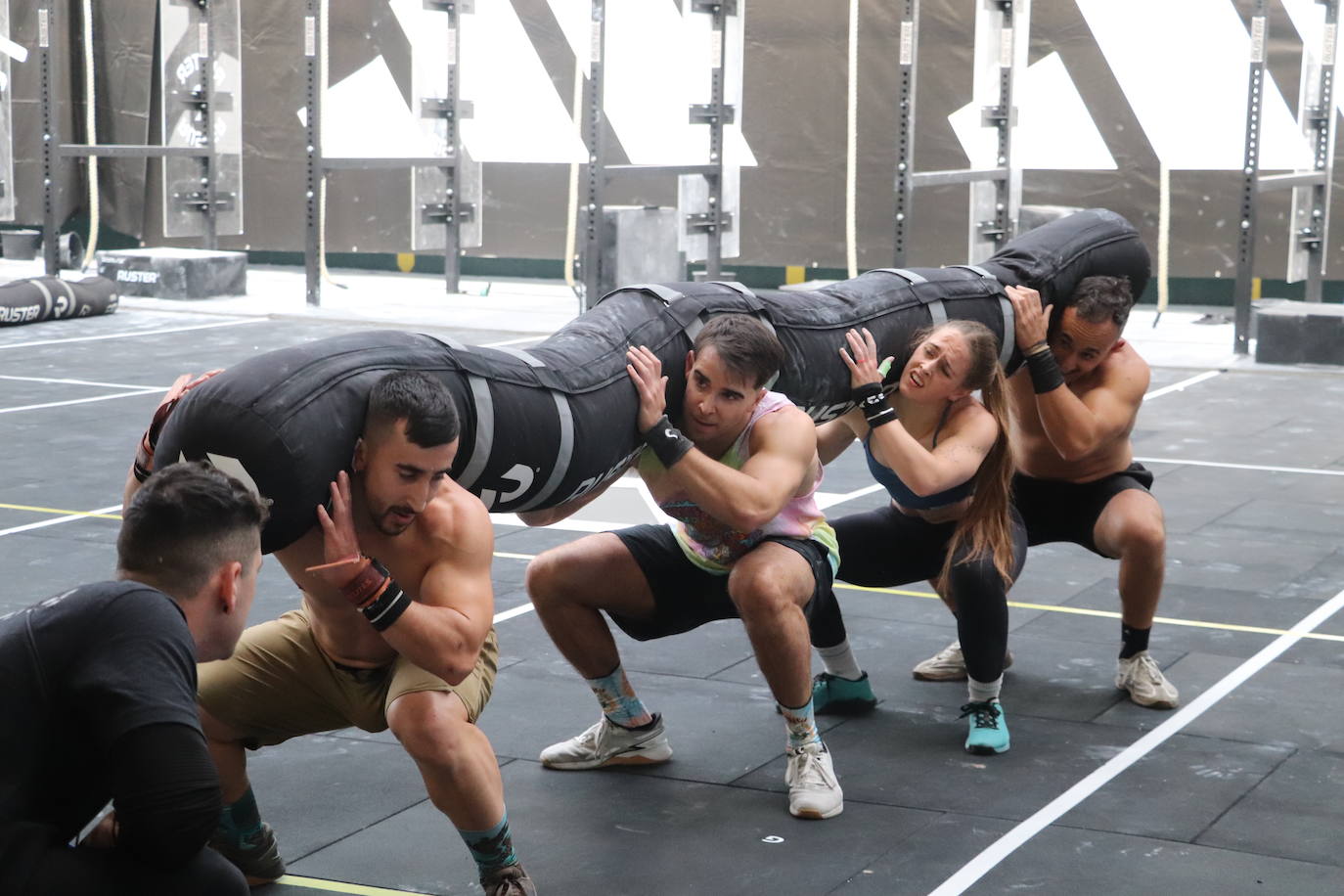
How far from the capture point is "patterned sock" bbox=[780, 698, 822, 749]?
3164 mm

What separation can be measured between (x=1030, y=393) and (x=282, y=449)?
2.14 m

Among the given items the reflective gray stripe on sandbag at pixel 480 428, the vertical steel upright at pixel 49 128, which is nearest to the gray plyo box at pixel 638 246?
the vertical steel upright at pixel 49 128

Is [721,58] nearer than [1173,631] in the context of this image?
No

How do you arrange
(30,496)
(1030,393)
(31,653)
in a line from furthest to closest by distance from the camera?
(30,496) → (1030,393) → (31,653)

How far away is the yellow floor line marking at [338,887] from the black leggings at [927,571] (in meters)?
1.06

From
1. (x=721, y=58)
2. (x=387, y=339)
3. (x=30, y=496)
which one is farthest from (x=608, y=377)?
(x=721, y=58)

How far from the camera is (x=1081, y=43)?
1191cm

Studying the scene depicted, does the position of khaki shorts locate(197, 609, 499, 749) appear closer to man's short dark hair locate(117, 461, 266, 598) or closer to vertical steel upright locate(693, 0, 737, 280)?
man's short dark hair locate(117, 461, 266, 598)

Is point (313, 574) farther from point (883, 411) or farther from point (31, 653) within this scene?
point (883, 411)

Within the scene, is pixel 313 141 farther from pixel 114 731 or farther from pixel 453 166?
pixel 114 731

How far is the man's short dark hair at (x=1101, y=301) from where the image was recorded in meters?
3.79

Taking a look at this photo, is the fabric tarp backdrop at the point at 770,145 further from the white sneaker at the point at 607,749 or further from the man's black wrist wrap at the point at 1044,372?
the white sneaker at the point at 607,749

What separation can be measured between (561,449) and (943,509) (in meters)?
1.13

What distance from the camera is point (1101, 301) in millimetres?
3787
